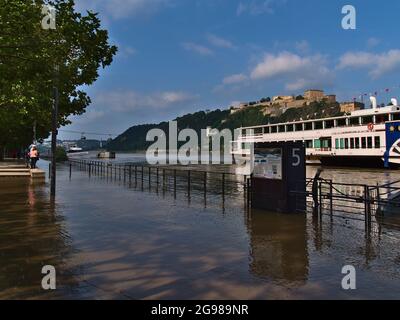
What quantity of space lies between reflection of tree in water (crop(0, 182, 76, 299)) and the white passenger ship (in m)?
33.6

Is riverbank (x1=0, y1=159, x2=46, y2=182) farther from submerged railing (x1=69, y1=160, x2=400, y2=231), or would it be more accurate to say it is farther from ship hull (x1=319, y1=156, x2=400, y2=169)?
ship hull (x1=319, y1=156, x2=400, y2=169)

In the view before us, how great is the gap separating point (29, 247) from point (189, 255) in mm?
3079

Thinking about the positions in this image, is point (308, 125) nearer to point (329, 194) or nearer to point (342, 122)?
point (342, 122)

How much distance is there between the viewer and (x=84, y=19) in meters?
16.9

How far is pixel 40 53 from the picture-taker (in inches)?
483

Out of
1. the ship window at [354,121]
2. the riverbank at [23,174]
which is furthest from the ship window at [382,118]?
the riverbank at [23,174]

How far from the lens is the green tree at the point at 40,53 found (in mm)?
11352

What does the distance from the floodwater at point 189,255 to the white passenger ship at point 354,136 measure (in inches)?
1290

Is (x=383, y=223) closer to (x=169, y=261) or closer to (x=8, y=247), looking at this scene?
(x=169, y=261)

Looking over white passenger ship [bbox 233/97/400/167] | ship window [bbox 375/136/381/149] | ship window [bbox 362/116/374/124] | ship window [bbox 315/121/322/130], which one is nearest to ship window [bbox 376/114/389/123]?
white passenger ship [bbox 233/97/400/167]

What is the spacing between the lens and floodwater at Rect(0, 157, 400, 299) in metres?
5.57

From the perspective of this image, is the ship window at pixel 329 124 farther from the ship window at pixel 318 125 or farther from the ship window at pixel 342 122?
the ship window at pixel 318 125
